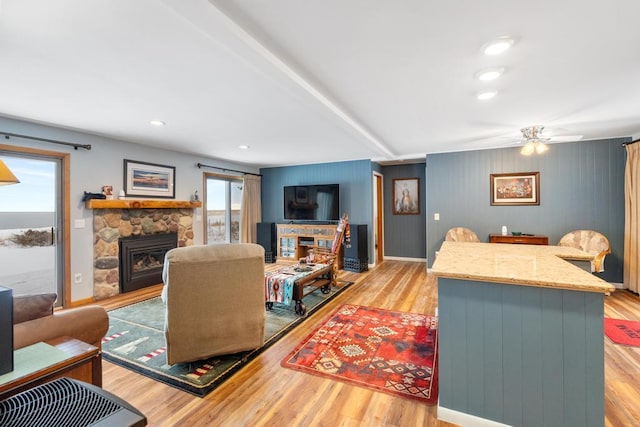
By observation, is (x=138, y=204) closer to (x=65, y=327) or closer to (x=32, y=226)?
(x=32, y=226)

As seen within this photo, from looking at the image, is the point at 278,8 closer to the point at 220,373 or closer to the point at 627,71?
the point at 220,373

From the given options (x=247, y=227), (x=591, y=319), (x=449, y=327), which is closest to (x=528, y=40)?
(x=591, y=319)

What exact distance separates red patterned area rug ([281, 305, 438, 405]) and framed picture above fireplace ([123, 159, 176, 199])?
3.66m

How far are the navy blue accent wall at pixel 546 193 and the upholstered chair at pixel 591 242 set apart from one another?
26 centimetres

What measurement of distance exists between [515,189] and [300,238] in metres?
4.16

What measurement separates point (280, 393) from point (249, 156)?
15.2ft

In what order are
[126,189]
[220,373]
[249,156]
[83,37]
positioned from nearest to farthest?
[83,37], [220,373], [126,189], [249,156]

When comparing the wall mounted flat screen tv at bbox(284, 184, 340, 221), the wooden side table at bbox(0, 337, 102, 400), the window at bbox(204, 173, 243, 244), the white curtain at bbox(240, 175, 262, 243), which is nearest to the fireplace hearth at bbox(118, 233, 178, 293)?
the window at bbox(204, 173, 243, 244)

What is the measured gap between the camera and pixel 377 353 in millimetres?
2598

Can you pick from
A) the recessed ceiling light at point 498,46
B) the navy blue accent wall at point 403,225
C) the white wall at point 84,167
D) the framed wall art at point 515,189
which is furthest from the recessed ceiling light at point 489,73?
the white wall at point 84,167

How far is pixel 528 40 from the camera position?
1862mm

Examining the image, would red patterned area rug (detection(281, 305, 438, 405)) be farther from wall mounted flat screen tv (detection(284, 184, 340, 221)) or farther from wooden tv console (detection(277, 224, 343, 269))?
wall mounted flat screen tv (detection(284, 184, 340, 221))

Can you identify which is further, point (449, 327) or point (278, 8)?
point (449, 327)

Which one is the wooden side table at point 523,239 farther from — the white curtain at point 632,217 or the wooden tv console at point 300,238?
the wooden tv console at point 300,238
